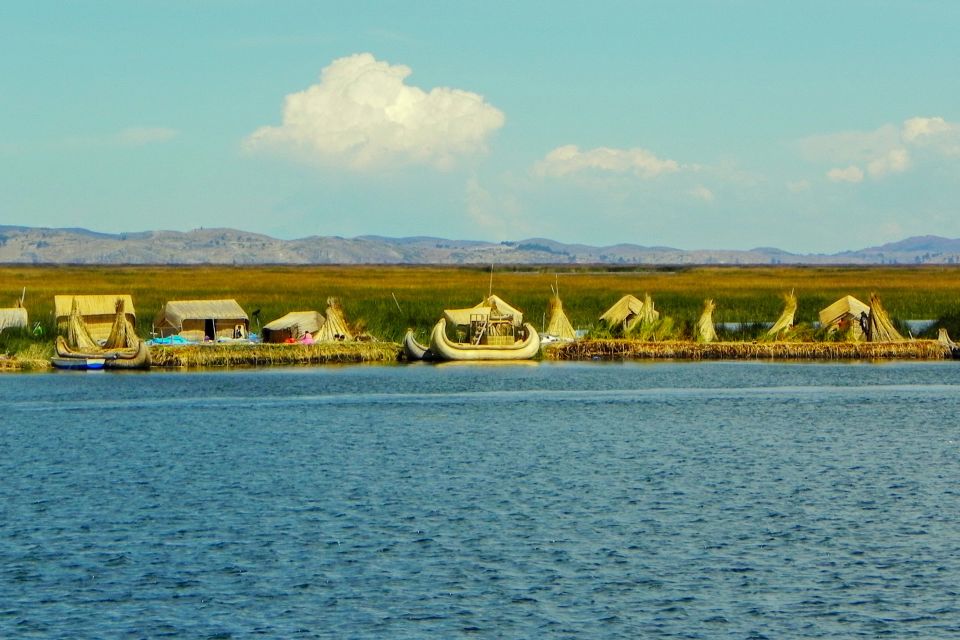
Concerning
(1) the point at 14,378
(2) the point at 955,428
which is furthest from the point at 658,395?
(1) the point at 14,378

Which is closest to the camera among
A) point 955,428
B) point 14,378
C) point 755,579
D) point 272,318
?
point 755,579

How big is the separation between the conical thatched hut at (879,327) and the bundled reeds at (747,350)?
3.22 ft

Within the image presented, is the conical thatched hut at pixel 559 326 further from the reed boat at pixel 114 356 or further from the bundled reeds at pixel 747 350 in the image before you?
the reed boat at pixel 114 356

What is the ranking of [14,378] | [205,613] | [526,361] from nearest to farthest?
[205,613] < [14,378] < [526,361]

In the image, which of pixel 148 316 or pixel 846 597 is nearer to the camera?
pixel 846 597

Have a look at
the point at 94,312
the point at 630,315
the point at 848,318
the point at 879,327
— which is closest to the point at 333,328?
the point at 94,312

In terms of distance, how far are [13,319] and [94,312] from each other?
4346 millimetres

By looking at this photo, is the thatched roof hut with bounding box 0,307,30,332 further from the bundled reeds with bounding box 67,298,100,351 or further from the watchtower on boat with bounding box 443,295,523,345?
the watchtower on boat with bounding box 443,295,523,345

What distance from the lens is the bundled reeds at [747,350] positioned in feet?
223

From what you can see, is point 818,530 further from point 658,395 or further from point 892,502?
point 658,395

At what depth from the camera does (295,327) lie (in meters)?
70.4

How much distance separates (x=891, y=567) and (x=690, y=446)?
15.7 meters

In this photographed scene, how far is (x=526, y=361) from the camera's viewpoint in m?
69.9

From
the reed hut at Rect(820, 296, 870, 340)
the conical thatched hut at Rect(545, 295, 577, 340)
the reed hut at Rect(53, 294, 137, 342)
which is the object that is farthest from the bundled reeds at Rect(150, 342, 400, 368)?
the reed hut at Rect(820, 296, 870, 340)
